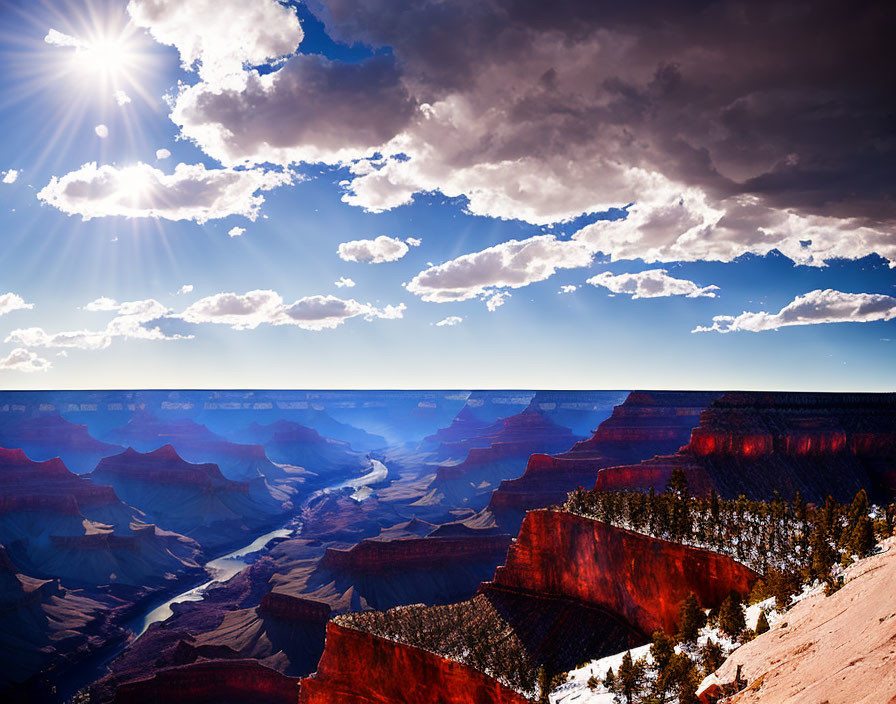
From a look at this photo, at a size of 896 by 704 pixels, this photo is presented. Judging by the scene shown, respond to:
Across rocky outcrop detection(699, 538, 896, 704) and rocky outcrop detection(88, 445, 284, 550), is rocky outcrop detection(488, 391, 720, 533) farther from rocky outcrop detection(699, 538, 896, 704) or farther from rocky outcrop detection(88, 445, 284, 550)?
rocky outcrop detection(699, 538, 896, 704)

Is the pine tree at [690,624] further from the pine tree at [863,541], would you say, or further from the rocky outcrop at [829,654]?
the pine tree at [863,541]

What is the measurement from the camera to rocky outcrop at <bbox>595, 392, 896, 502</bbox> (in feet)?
274

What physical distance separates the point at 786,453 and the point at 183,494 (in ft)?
547

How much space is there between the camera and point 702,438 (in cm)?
9012

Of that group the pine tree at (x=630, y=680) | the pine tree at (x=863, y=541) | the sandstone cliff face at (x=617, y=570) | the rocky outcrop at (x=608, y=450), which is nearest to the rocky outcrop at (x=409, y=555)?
the rocky outcrop at (x=608, y=450)

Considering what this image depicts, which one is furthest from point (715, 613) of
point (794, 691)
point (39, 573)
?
point (39, 573)

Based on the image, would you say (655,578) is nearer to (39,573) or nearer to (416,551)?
(416,551)

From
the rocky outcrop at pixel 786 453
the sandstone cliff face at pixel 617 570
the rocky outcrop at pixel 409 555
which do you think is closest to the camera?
the sandstone cliff face at pixel 617 570

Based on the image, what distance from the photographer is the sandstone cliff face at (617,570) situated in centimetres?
3938

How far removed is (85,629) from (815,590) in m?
105

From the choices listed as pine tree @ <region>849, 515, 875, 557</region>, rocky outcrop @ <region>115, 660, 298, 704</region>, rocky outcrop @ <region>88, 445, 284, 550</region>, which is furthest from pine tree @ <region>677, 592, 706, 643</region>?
rocky outcrop @ <region>88, 445, 284, 550</region>

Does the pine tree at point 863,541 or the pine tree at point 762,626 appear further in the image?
the pine tree at point 863,541

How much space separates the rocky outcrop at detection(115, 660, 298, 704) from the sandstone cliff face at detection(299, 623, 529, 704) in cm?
2034

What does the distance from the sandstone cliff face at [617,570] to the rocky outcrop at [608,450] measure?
70953mm
